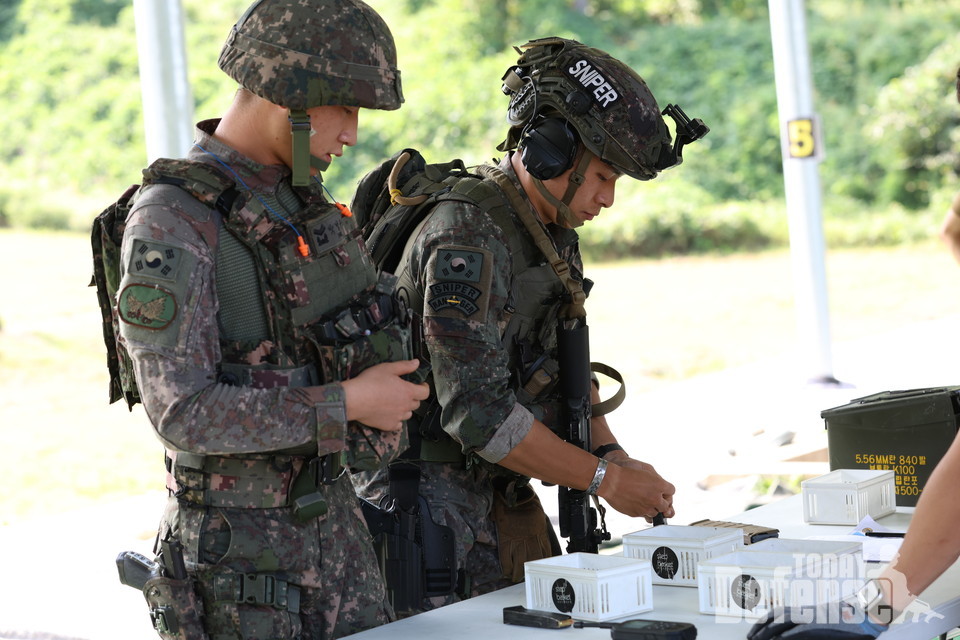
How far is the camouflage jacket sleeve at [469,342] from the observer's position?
8.86ft

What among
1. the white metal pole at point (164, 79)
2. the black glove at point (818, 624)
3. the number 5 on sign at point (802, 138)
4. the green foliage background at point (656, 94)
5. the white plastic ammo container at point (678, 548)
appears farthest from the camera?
the green foliage background at point (656, 94)

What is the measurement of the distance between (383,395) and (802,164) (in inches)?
249

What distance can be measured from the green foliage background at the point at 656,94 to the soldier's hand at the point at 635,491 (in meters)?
14.4

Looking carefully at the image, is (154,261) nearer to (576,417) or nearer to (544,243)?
(544,243)

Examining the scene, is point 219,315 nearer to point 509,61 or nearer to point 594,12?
point 509,61

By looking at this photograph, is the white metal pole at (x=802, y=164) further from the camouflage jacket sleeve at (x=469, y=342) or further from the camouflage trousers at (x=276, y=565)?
the camouflage trousers at (x=276, y=565)

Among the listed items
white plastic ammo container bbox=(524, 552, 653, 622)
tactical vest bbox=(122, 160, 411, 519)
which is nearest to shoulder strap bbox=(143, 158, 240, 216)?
tactical vest bbox=(122, 160, 411, 519)

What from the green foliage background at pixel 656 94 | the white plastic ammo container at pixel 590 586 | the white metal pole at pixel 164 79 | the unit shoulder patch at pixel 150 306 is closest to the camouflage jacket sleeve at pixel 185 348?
the unit shoulder patch at pixel 150 306

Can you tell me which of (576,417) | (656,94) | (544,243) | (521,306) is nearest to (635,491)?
(576,417)

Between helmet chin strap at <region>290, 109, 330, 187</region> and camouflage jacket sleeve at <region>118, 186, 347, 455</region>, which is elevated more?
helmet chin strap at <region>290, 109, 330, 187</region>

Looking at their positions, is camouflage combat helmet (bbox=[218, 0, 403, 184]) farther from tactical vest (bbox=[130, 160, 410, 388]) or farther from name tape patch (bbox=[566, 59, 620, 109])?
name tape patch (bbox=[566, 59, 620, 109])

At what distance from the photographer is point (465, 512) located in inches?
114

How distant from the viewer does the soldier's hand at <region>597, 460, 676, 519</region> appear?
2873mm

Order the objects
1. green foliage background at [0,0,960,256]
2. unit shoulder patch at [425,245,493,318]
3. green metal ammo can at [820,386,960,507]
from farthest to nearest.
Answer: green foliage background at [0,0,960,256]
green metal ammo can at [820,386,960,507]
unit shoulder patch at [425,245,493,318]
